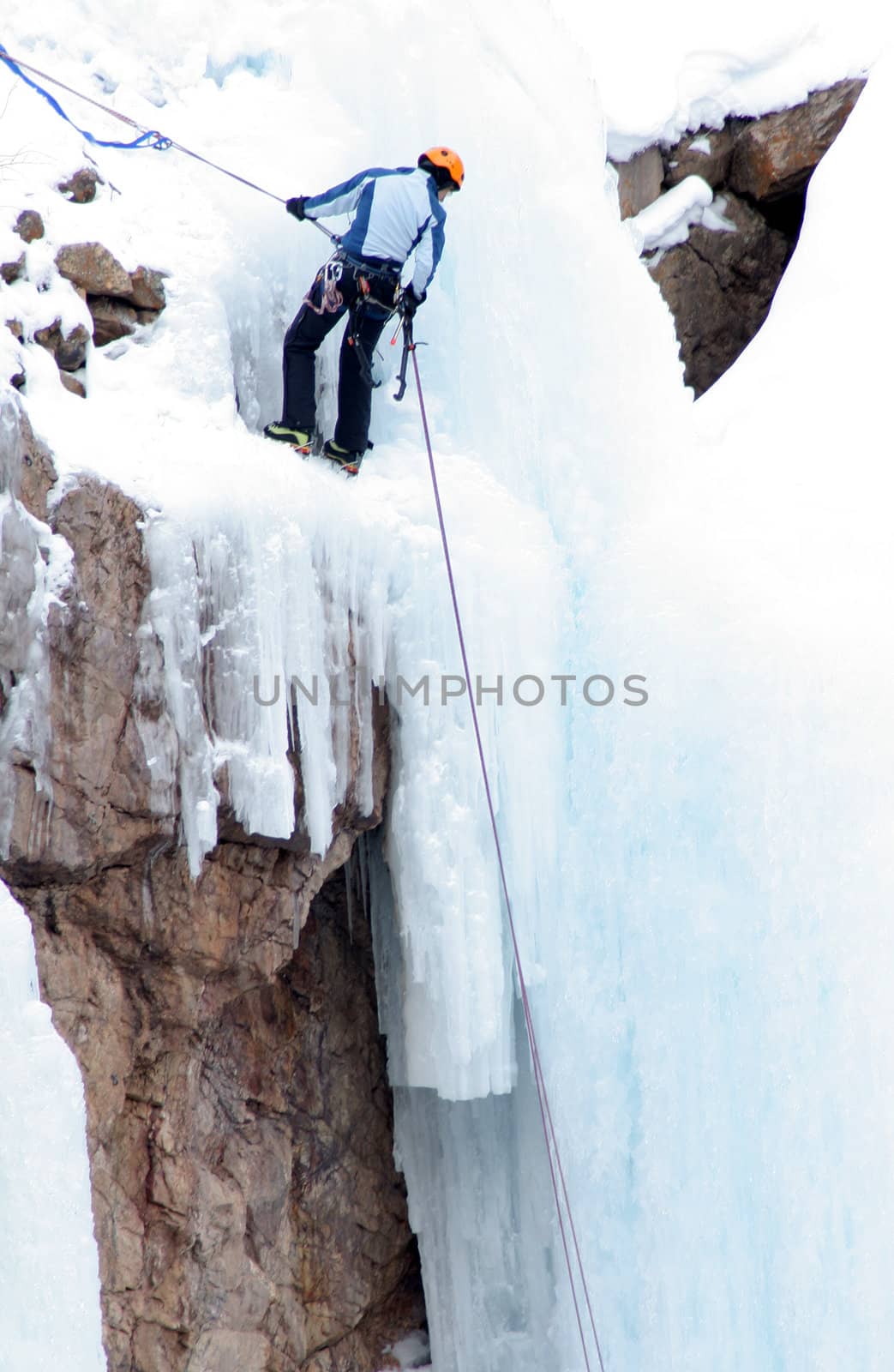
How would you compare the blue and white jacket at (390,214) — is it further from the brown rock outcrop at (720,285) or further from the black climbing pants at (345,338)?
the brown rock outcrop at (720,285)

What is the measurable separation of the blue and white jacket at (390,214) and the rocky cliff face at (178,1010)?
139 centimetres

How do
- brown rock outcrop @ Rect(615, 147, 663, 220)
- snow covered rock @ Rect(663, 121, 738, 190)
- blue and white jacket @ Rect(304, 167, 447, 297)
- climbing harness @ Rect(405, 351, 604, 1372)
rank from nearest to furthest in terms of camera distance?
1. blue and white jacket @ Rect(304, 167, 447, 297)
2. climbing harness @ Rect(405, 351, 604, 1372)
3. brown rock outcrop @ Rect(615, 147, 663, 220)
4. snow covered rock @ Rect(663, 121, 738, 190)

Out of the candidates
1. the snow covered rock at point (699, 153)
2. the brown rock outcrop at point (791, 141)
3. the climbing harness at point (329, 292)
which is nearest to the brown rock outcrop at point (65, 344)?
the climbing harness at point (329, 292)

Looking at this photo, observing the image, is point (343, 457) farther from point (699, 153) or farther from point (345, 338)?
point (699, 153)

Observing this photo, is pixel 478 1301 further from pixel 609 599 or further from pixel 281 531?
pixel 281 531

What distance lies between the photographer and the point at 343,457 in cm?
533

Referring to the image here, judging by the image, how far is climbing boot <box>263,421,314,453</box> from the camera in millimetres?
5207

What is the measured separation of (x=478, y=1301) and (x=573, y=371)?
3872mm

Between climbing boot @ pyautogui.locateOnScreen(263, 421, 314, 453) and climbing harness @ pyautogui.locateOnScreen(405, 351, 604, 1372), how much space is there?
1.24 ft

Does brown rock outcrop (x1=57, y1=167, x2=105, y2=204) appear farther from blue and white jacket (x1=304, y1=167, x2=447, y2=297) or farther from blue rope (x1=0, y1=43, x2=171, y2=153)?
blue and white jacket (x1=304, y1=167, x2=447, y2=297)

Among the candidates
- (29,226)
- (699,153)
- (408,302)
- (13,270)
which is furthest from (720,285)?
(13,270)

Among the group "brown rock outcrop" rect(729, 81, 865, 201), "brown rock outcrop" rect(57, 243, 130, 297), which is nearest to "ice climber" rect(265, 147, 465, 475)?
"brown rock outcrop" rect(57, 243, 130, 297)

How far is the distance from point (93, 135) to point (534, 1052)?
12.6ft

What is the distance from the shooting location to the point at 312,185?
18.9 feet
